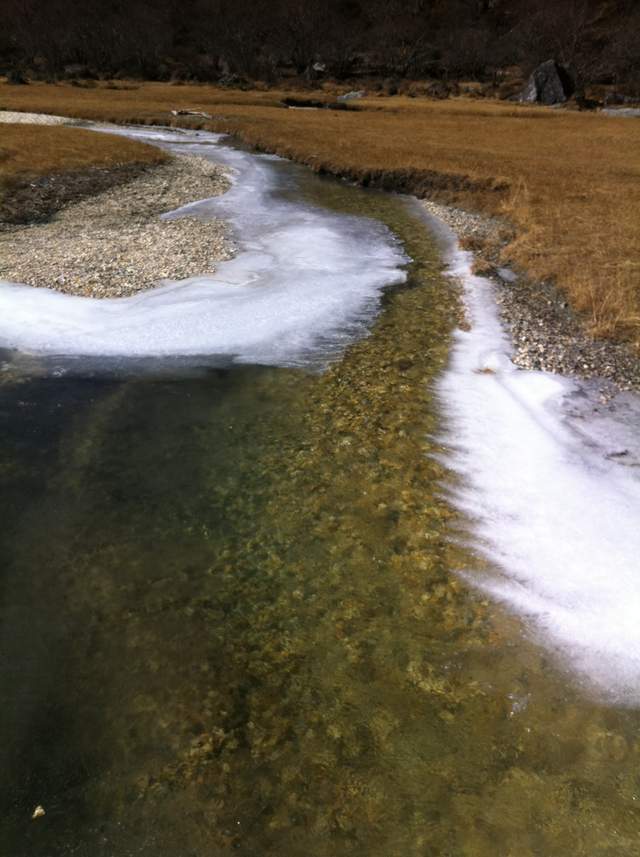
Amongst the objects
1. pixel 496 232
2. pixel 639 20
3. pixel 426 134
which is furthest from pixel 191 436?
pixel 639 20

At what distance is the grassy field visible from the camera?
20.0 m

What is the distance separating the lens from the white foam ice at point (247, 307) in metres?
15.2

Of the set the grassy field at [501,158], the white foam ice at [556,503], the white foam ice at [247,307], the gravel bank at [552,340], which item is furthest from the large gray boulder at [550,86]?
the white foam ice at [556,503]

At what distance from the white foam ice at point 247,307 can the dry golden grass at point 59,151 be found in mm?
12700

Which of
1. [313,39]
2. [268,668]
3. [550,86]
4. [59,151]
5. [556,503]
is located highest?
[313,39]

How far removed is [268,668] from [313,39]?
429ft

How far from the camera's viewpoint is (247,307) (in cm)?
1764

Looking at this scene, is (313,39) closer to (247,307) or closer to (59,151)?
(59,151)

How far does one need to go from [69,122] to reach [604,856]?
62.8 meters

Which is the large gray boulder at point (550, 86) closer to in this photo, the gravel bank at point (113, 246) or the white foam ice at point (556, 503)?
the gravel bank at point (113, 246)

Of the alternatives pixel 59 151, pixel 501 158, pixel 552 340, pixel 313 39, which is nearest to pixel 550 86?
pixel 501 158

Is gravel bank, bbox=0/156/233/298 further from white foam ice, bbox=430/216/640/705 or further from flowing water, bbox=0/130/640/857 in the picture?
white foam ice, bbox=430/216/640/705

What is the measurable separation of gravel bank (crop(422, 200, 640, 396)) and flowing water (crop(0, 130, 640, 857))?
4.81m

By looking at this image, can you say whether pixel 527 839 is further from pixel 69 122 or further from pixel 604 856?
pixel 69 122
